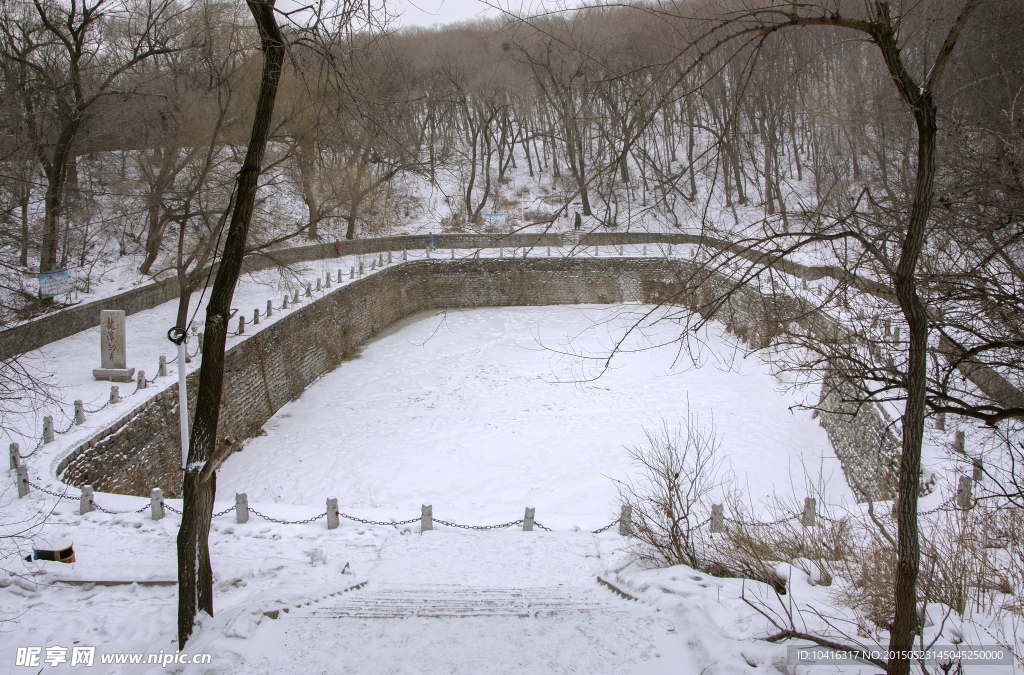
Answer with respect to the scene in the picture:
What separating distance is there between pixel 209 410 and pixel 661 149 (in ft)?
107

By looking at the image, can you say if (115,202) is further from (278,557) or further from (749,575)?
(749,575)

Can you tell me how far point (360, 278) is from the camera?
20250 millimetres

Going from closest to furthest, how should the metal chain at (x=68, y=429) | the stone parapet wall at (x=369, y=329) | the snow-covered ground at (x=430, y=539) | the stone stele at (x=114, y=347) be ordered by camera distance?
1. the snow-covered ground at (x=430, y=539)
2. the stone parapet wall at (x=369, y=329)
3. the metal chain at (x=68, y=429)
4. the stone stele at (x=114, y=347)

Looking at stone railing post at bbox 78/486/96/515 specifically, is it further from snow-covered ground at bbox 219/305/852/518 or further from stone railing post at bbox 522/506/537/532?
stone railing post at bbox 522/506/537/532

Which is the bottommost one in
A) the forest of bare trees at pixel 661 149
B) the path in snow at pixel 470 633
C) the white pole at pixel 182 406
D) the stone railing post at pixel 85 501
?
the stone railing post at pixel 85 501

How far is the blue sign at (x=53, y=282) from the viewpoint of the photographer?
44.6ft

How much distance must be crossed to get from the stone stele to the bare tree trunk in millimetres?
7938

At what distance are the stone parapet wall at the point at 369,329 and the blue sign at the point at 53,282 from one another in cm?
446

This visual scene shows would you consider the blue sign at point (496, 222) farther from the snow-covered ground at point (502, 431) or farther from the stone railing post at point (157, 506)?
the stone railing post at point (157, 506)

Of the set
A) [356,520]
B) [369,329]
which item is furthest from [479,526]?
[369,329]

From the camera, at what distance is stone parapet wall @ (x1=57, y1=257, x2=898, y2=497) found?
8727 millimetres

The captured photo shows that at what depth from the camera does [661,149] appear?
111 feet

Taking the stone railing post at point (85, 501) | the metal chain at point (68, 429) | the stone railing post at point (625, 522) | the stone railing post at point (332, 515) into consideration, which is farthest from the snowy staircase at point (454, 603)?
the metal chain at point (68, 429)

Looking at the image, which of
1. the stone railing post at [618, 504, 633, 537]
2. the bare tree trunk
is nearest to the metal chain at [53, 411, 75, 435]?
the bare tree trunk
